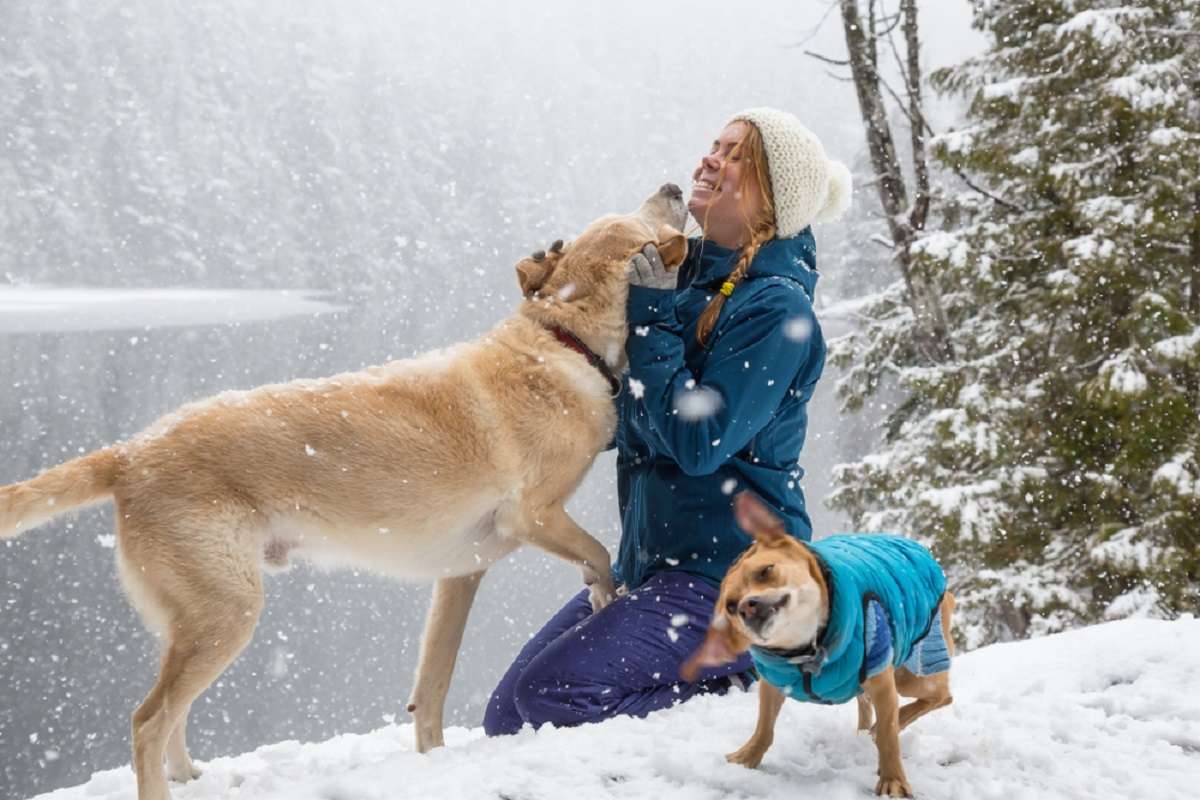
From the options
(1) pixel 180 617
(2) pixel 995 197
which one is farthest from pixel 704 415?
(2) pixel 995 197

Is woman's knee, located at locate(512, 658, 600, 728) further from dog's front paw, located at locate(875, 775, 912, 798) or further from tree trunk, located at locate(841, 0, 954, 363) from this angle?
tree trunk, located at locate(841, 0, 954, 363)

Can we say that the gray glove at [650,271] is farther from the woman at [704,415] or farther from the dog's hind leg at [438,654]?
the dog's hind leg at [438,654]

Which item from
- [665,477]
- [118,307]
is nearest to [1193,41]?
[665,477]

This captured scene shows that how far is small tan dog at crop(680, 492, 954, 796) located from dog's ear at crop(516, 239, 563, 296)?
156 centimetres

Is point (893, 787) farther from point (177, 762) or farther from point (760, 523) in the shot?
point (177, 762)

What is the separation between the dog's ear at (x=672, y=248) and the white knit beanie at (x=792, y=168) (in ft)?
0.99

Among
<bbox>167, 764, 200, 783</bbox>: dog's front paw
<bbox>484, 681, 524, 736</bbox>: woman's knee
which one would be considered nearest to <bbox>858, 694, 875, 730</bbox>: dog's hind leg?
<bbox>484, 681, 524, 736</bbox>: woman's knee

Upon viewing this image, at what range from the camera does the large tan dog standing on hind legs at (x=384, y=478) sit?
8.19 feet

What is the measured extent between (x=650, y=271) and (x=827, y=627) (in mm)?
1402

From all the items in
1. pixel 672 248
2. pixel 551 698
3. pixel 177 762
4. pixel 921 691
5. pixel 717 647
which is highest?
pixel 672 248

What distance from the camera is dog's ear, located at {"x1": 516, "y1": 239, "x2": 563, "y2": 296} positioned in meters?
3.32

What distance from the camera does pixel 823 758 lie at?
2232 millimetres

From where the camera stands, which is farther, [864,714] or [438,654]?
[438,654]

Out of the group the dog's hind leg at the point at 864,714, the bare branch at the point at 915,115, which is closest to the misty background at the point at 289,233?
the bare branch at the point at 915,115
